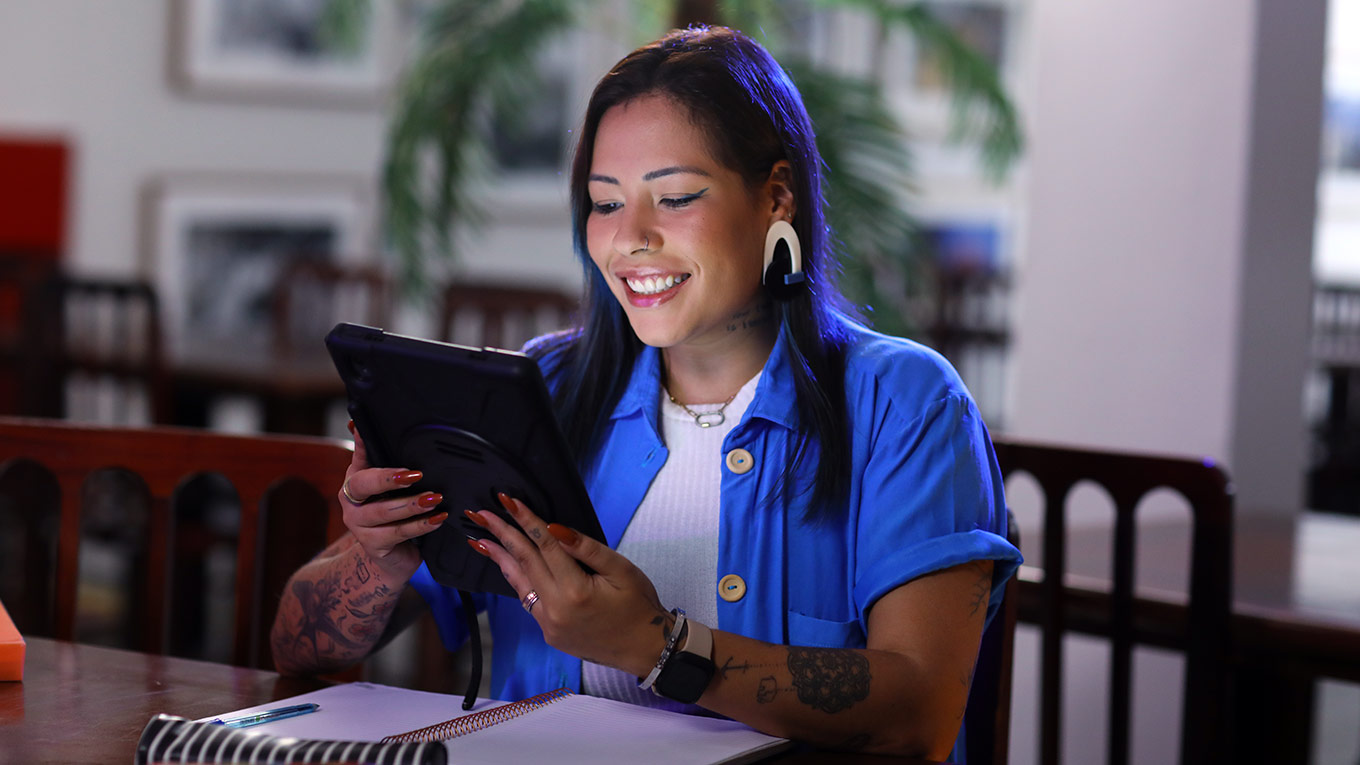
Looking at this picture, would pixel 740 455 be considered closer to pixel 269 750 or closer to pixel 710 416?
pixel 710 416

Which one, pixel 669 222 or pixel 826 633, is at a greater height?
pixel 669 222

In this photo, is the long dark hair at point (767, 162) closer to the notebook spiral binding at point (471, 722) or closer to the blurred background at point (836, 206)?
the blurred background at point (836, 206)

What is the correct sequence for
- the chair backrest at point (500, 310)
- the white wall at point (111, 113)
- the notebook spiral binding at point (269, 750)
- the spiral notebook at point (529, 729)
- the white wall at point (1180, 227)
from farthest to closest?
the white wall at point (111, 113)
the chair backrest at point (500, 310)
the white wall at point (1180, 227)
the spiral notebook at point (529, 729)
the notebook spiral binding at point (269, 750)

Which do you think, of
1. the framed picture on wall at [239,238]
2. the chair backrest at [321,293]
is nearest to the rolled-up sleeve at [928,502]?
the chair backrest at [321,293]

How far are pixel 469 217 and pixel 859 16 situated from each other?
353 cm

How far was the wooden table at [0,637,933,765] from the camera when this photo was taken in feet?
3.47

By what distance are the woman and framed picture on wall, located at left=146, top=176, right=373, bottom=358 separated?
3.57 meters

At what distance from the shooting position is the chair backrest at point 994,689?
1.32m

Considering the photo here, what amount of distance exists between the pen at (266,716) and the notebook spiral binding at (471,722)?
0.11 meters

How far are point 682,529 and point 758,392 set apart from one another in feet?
0.50

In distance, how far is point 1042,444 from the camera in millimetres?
1707

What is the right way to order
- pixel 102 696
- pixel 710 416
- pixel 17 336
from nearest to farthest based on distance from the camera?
pixel 102 696, pixel 710 416, pixel 17 336

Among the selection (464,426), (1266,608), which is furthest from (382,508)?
(1266,608)

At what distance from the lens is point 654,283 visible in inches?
52.6
